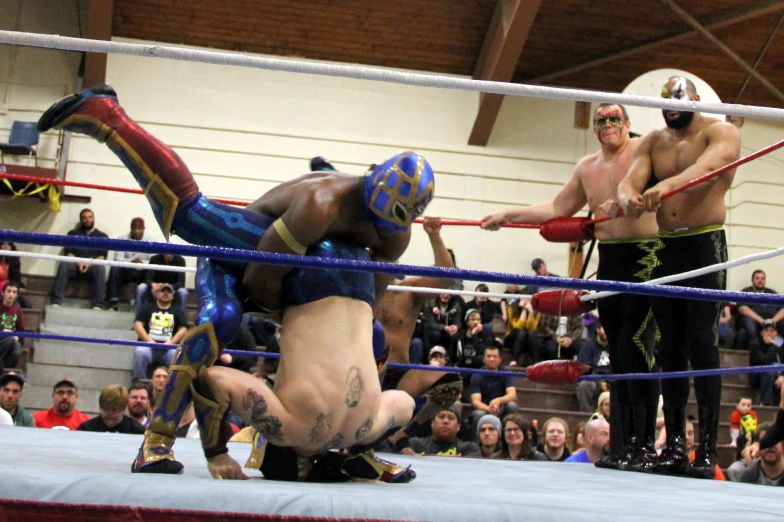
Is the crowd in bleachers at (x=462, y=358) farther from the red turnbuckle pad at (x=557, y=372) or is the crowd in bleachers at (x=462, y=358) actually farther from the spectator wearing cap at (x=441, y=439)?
the red turnbuckle pad at (x=557, y=372)

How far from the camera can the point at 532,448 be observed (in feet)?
14.4

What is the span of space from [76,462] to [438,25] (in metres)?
→ 7.31

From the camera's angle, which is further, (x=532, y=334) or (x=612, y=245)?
(x=532, y=334)

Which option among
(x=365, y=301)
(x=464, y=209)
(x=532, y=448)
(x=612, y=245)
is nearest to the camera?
(x=365, y=301)

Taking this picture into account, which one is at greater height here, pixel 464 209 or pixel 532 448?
pixel 464 209

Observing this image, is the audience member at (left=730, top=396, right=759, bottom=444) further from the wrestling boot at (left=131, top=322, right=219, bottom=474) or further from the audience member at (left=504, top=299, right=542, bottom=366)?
the wrestling boot at (left=131, top=322, right=219, bottom=474)

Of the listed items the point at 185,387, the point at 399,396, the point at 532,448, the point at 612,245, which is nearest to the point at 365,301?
the point at 399,396

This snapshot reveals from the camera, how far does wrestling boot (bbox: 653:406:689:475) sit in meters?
2.77

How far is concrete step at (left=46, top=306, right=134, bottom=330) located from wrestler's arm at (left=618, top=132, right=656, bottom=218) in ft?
17.4

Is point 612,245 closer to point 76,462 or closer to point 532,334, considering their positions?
point 76,462

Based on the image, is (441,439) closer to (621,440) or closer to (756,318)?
(621,440)

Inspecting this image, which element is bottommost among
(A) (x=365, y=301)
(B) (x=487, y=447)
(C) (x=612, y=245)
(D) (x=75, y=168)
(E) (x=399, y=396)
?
(B) (x=487, y=447)

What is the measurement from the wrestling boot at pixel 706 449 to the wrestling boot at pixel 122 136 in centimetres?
173

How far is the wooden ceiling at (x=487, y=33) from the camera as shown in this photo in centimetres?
830
